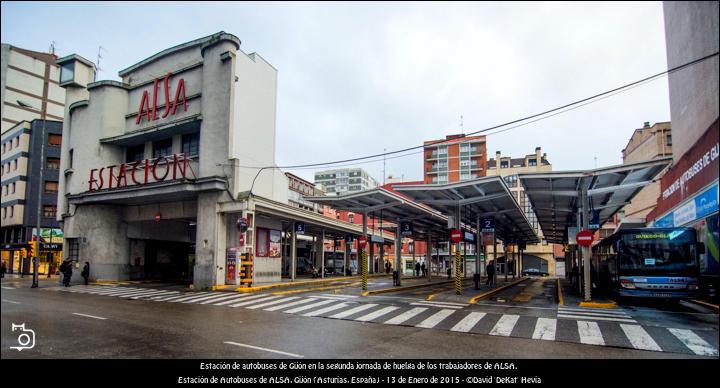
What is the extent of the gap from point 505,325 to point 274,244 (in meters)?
19.6

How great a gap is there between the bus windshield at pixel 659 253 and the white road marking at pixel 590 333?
6.64m

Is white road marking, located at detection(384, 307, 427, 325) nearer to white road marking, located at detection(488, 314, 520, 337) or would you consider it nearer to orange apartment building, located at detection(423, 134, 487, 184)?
white road marking, located at detection(488, 314, 520, 337)

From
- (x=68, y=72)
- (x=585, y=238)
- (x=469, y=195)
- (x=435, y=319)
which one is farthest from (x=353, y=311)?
(x=68, y=72)

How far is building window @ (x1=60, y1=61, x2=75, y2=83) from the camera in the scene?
3148 cm

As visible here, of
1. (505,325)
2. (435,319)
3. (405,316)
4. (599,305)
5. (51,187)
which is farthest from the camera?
(51,187)

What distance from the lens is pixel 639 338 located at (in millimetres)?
9883

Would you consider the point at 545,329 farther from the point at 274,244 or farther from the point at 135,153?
the point at 135,153

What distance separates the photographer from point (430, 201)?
2412 cm

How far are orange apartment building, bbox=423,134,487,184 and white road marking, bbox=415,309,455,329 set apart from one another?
3125 inches

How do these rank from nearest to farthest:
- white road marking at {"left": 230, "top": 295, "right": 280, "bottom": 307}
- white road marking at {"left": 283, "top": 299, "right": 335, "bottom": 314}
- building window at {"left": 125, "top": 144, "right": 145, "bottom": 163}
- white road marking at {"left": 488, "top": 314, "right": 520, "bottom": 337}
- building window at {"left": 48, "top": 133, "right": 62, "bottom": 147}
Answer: white road marking at {"left": 488, "top": 314, "right": 520, "bottom": 337} → white road marking at {"left": 283, "top": 299, "right": 335, "bottom": 314} → white road marking at {"left": 230, "top": 295, "right": 280, "bottom": 307} → building window at {"left": 125, "top": 144, "right": 145, "bottom": 163} → building window at {"left": 48, "top": 133, "right": 62, "bottom": 147}

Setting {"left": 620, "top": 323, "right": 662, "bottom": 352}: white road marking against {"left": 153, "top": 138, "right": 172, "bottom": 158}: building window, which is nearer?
{"left": 620, "top": 323, "right": 662, "bottom": 352}: white road marking

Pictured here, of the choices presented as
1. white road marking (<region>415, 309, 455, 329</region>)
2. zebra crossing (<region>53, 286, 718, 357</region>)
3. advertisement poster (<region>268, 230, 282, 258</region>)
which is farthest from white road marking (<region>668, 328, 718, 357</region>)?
advertisement poster (<region>268, 230, 282, 258</region>)
